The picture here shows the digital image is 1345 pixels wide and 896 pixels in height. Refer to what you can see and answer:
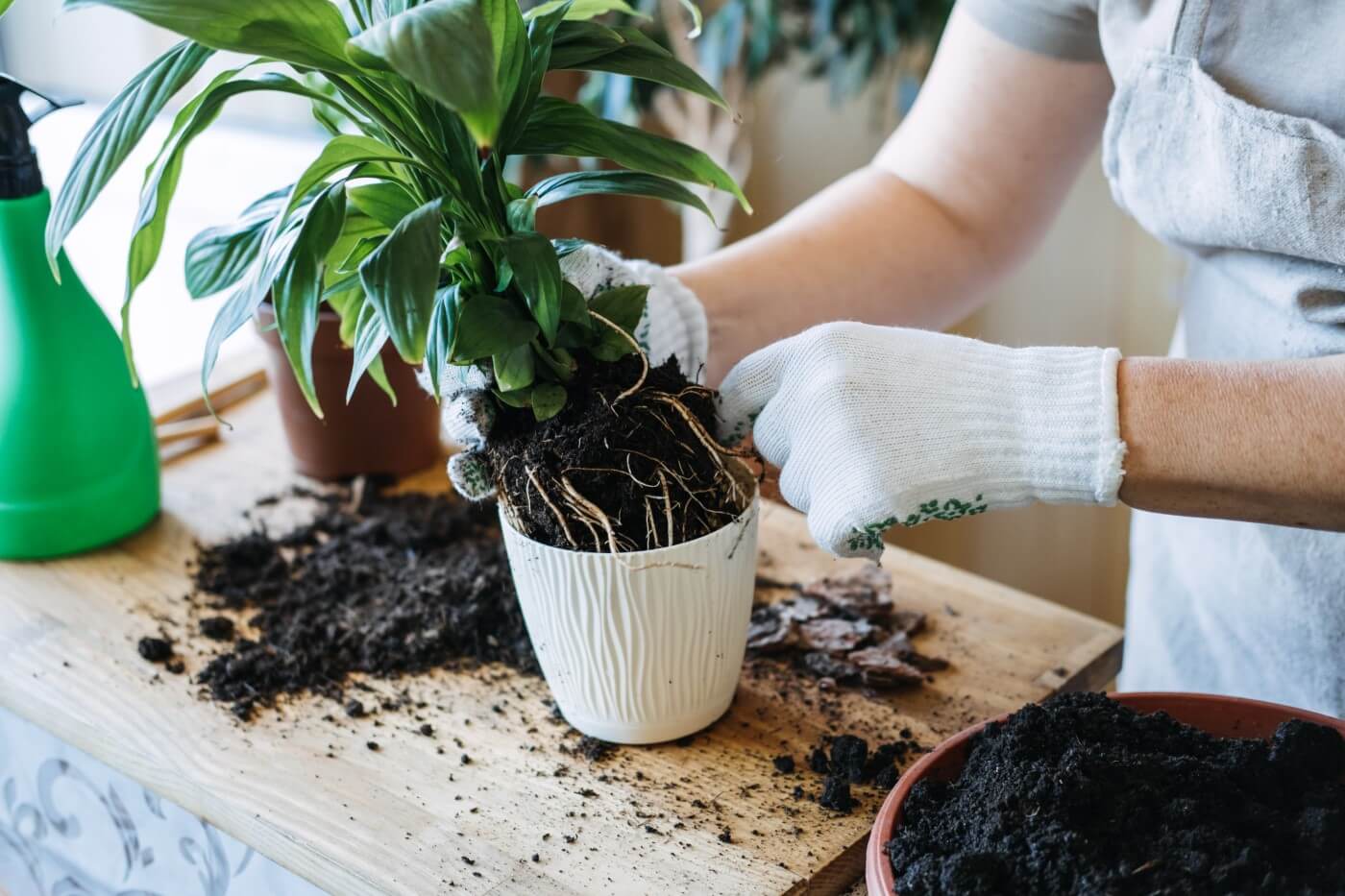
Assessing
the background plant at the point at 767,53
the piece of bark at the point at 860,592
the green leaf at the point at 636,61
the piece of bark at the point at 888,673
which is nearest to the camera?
the green leaf at the point at 636,61

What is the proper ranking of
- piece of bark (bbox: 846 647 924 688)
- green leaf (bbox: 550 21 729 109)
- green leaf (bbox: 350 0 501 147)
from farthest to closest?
piece of bark (bbox: 846 647 924 688) < green leaf (bbox: 550 21 729 109) < green leaf (bbox: 350 0 501 147)

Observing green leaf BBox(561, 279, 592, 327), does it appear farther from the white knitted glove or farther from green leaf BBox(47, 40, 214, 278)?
green leaf BBox(47, 40, 214, 278)

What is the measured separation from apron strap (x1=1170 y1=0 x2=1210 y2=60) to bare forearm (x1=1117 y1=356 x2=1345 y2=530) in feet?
0.87

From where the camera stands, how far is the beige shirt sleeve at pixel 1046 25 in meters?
1.03

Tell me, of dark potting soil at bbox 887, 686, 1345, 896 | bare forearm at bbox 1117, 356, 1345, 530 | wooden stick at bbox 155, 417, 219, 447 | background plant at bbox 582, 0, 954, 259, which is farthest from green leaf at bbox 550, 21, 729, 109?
background plant at bbox 582, 0, 954, 259

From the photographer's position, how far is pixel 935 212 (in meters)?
1.19

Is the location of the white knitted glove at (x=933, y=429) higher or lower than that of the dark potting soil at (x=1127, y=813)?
higher

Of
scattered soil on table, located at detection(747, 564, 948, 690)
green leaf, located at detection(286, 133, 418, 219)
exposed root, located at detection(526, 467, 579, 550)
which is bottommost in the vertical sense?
scattered soil on table, located at detection(747, 564, 948, 690)

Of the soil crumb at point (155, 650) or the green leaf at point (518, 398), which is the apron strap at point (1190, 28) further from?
the soil crumb at point (155, 650)

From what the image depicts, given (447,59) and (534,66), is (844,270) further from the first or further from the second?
(447,59)

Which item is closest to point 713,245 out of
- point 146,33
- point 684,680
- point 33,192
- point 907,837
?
point 146,33

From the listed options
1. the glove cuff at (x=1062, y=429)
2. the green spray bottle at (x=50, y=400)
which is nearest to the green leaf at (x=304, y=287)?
the glove cuff at (x=1062, y=429)

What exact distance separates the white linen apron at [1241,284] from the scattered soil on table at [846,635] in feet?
0.85

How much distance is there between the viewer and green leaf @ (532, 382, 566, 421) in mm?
846
